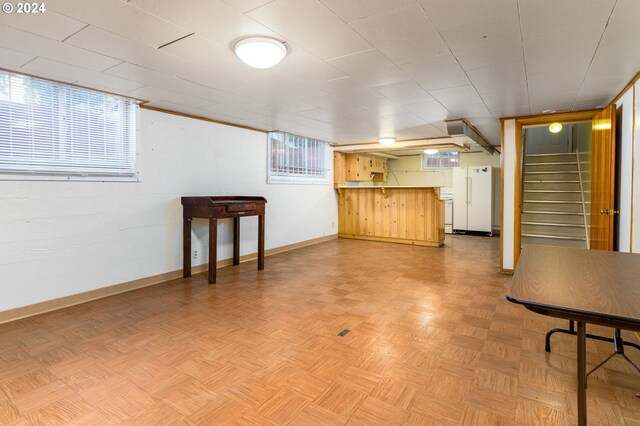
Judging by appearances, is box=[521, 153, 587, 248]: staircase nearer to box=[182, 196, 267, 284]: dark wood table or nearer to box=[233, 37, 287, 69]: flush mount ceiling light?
box=[182, 196, 267, 284]: dark wood table

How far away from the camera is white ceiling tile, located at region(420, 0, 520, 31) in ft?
5.92

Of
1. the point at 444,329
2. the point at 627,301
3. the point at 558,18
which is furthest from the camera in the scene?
the point at 444,329

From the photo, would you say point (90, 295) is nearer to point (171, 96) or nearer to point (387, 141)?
point (171, 96)

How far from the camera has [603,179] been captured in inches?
139

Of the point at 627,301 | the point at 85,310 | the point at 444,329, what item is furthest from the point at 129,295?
the point at 627,301

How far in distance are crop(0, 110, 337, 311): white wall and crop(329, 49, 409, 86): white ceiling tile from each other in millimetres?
2619

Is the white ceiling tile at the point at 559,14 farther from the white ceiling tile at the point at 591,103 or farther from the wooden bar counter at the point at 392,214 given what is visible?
the wooden bar counter at the point at 392,214

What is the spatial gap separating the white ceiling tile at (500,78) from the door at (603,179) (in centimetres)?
106

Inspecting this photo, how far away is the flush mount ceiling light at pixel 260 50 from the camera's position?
2232mm

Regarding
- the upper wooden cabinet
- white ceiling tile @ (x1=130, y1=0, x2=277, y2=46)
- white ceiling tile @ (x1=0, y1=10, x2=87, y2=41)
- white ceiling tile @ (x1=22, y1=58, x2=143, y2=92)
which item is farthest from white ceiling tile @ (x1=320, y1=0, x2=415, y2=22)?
the upper wooden cabinet

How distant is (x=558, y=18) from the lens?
1.96 m

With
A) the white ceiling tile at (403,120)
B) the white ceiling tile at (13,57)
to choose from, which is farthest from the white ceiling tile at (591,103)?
the white ceiling tile at (13,57)

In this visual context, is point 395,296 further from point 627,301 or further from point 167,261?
point 167,261

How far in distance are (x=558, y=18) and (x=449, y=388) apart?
226 cm
